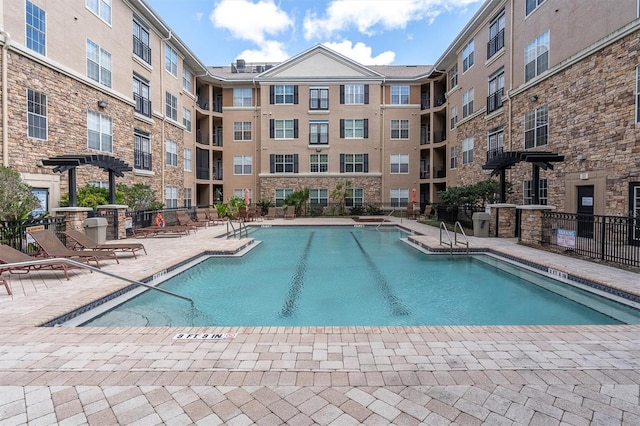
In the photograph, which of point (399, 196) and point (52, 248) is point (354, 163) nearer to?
point (399, 196)

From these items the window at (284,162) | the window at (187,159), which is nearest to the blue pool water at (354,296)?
the window at (187,159)

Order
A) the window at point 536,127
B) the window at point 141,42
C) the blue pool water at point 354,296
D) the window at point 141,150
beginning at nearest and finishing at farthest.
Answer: the blue pool water at point 354,296 < the window at point 536,127 < the window at point 141,42 < the window at point 141,150

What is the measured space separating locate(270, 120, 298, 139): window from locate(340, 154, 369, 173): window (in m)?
4.84

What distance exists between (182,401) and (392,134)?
101ft

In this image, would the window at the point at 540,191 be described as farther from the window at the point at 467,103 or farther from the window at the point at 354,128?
the window at the point at 354,128

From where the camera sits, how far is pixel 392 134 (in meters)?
31.4

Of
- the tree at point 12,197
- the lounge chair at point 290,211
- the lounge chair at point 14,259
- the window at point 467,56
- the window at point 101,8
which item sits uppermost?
the window at point 467,56

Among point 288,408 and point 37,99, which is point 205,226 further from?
point 288,408

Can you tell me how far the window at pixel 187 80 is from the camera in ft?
86.3

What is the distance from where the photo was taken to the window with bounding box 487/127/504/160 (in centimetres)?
1938

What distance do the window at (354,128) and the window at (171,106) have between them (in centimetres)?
1349

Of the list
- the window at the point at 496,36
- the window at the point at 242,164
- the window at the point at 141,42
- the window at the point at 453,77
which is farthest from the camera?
the window at the point at 242,164

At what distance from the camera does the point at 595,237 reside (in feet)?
31.0

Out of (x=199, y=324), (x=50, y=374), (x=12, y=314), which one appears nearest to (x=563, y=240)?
(x=199, y=324)
